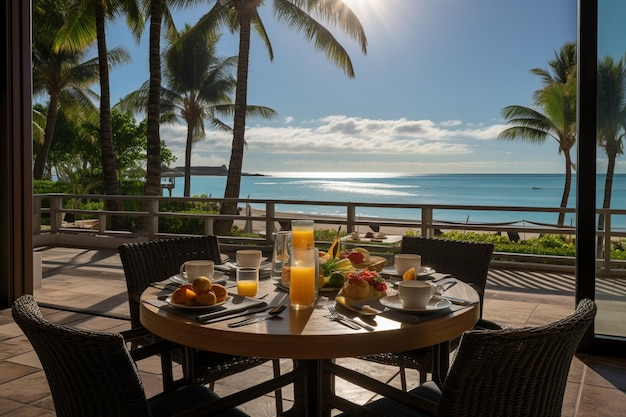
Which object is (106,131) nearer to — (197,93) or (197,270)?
(197,93)

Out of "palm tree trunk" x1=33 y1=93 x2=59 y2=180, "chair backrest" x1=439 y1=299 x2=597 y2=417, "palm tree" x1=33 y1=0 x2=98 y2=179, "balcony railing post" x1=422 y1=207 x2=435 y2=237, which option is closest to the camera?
"chair backrest" x1=439 y1=299 x2=597 y2=417

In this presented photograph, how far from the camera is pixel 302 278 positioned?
1.40 metres

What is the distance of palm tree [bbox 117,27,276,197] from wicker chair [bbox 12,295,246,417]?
55.0 ft

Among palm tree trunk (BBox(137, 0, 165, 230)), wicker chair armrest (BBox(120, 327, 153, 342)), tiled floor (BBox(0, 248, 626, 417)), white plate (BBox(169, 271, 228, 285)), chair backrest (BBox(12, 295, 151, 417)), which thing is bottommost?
tiled floor (BBox(0, 248, 626, 417))

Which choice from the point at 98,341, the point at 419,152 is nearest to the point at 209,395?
the point at 98,341

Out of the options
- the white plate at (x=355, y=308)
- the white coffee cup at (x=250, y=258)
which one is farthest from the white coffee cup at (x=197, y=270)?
the white plate at (x=355, y=308)

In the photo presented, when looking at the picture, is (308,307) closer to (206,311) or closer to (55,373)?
(206,311)

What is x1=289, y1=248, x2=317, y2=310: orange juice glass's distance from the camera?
1397mm

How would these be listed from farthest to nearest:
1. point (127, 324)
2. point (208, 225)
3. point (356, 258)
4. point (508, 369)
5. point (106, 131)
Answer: point (106, 131) < point (208, 225) < point (127, 324) < point (356, 258) < point (508, 369)

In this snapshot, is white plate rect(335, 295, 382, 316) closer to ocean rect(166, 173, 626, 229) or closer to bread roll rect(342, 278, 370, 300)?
bread roll rect(342, 278, 370, 300)

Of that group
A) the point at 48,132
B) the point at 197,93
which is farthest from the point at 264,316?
the point at 197,93

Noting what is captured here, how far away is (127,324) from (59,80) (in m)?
15.8

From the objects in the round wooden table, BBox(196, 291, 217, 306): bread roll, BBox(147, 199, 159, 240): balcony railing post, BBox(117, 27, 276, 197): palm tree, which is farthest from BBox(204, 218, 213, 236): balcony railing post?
BBox(117, 27, 276, 197): palm tree

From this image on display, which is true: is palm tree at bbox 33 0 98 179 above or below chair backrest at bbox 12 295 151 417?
Answer: above
